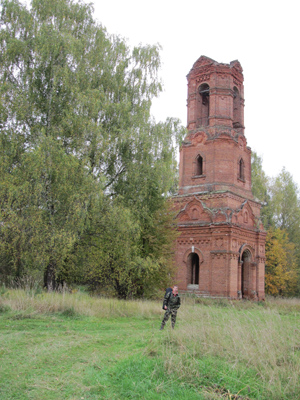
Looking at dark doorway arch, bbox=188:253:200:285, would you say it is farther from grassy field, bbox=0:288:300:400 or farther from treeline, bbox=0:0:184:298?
grassy field, bbox=0:288:300:400

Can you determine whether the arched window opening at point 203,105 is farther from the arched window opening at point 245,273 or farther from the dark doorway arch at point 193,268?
the arched window opening at point 245,273

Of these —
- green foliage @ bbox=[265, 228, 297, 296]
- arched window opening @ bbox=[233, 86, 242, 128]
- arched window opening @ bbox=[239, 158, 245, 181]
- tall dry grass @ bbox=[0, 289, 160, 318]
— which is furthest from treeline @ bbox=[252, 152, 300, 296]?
tall dry grass @ bbox=[0, 289, 160, 318]

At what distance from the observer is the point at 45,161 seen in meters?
13.5

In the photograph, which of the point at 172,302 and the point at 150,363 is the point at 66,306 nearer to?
the point at 172,302

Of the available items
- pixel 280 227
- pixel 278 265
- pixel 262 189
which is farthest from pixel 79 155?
pixel 280 227

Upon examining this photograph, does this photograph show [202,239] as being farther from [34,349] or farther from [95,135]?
[34,349]

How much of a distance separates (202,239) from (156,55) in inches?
434

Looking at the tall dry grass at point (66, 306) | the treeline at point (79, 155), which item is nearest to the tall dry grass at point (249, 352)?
the tall dry grass at point (66, 306)

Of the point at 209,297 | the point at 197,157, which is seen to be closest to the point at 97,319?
the point at 209,297

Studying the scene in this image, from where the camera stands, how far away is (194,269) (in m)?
24.1

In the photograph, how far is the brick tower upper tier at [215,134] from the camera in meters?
23.8

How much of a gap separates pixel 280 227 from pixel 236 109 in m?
18.5

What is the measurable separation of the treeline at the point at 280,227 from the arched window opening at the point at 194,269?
10.9m

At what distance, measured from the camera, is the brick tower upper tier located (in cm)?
2384
